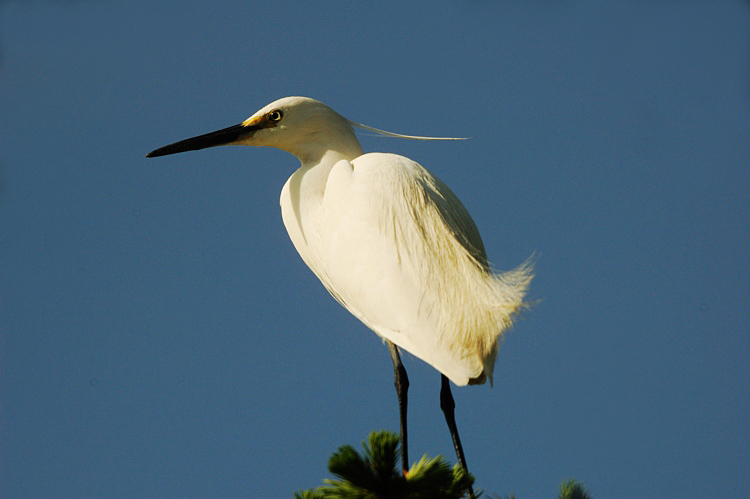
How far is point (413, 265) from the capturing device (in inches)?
128

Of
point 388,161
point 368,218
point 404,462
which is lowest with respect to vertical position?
point 404,462

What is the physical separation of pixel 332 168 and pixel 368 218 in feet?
1.52

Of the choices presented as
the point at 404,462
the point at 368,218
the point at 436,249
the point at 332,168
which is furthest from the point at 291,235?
the point at 404,462

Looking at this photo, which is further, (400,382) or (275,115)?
(275,115)

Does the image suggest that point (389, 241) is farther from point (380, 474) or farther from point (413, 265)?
point (380, 474)

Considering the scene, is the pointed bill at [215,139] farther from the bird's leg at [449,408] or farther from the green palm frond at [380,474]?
the green palm frond at [380,474]

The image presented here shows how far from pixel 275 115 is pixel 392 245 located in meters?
1.04

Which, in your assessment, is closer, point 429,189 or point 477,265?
point 477,265

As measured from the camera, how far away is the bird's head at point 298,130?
3.84 meters

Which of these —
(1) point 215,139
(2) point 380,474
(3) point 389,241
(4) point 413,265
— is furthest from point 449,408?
(1) point 215,139

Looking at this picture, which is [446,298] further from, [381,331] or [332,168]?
[332,168]

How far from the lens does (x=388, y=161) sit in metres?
3.54

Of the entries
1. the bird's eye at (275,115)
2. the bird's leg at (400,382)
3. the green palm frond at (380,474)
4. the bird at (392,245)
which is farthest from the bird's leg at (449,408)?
the bird's eye at (275,115)

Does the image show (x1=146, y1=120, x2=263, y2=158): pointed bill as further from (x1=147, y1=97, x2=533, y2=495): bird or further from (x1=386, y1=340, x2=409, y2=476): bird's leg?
(x1=386, y1=340, x2=409, y2=476): bird's leg
